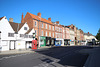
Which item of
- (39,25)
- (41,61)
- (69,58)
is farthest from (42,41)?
(41,61)

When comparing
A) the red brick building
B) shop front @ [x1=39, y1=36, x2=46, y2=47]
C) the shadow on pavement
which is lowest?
the shadow on pavement

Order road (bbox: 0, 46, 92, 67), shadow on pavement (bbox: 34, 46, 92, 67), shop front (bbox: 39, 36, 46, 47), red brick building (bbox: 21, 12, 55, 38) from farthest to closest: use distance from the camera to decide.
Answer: shop front (bbox: 39, 36, 46, 47) < red brick building (bbox: 21, 12, 55, 38) < shadow on pavement (bbox: 34, 46, 92, 67) < road (bbox: 0, 46, 92, 67)

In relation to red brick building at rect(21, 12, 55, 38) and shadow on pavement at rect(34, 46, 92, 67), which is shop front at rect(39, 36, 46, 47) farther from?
shadow on pavement at rect(34, 46, 92, 67)

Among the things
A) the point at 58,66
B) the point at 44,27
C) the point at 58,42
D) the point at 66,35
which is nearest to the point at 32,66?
the point at 58,66

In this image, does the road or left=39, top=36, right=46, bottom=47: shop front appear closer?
the road

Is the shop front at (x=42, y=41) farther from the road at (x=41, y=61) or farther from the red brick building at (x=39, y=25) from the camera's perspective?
the road at (x=41, y=61)

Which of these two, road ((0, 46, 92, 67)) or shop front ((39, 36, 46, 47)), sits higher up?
shop front ((39, 36, 46, 47))

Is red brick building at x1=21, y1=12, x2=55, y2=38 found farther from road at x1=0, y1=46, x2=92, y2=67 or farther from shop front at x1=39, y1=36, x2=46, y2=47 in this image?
road at x1=0, y1=46, x2=92, y2=67

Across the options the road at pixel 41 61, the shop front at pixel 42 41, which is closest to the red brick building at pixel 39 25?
the shop front at pixel 42 41

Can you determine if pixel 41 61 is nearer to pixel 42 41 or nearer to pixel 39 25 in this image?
pixel 42 41

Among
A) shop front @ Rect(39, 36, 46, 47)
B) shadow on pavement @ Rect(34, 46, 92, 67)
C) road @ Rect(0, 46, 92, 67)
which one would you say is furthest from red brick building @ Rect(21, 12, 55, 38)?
road @ Rect(0, 46, 92, 67)

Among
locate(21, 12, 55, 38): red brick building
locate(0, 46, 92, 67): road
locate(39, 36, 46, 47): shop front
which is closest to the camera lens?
locate(0, 46, 92, 67): road

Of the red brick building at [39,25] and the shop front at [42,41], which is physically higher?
the red brick building at [39,25]

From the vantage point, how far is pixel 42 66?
800 cm
